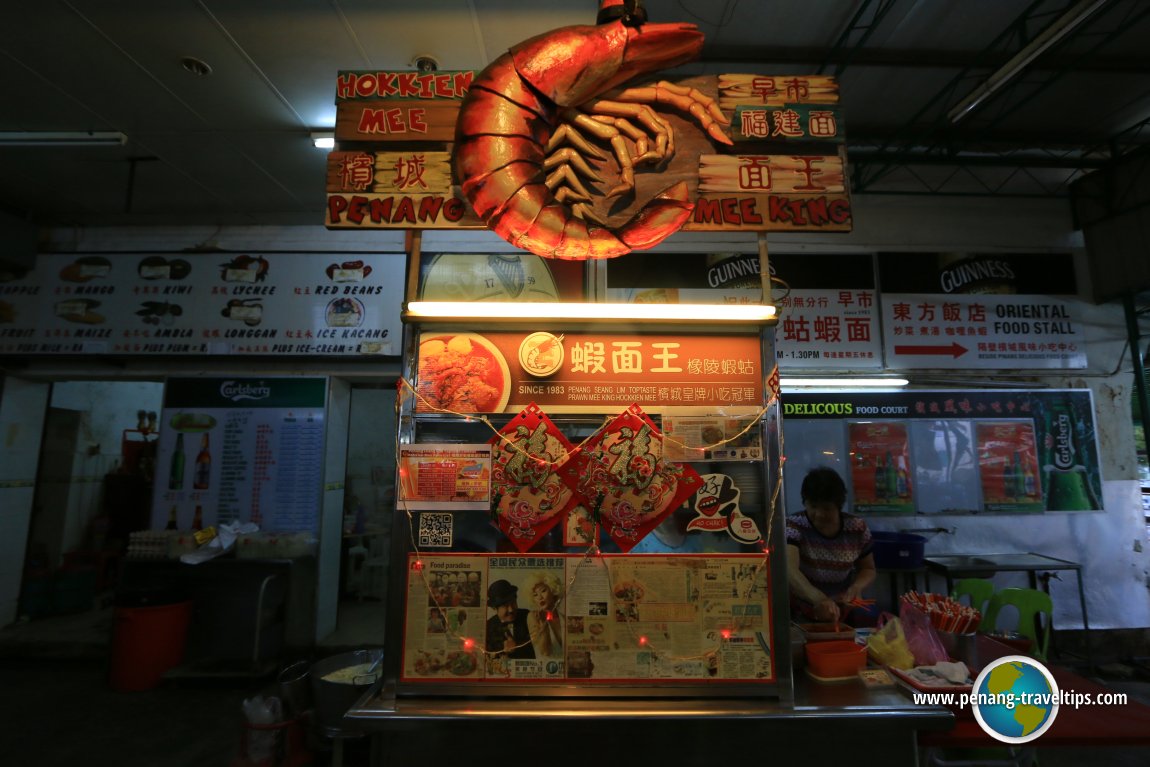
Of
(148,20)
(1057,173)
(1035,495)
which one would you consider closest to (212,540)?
(148,20)

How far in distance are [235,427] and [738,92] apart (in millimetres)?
5408

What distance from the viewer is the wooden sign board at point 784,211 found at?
2219 mm

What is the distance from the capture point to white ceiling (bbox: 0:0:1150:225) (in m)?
3.61

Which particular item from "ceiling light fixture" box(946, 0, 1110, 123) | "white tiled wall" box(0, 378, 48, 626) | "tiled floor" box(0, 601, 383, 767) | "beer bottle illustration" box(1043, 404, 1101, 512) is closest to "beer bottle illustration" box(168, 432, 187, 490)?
"tiled floor" box(0, 601, 383, 767)

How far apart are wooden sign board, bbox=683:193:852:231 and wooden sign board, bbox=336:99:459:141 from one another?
1.15m

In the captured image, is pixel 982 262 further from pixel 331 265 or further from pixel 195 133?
pixel 195 133

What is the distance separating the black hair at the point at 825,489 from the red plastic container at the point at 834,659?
133 cm

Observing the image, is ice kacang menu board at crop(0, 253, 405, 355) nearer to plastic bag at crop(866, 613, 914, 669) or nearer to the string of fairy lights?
the string of fairy lights

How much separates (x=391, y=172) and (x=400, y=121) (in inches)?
9.3

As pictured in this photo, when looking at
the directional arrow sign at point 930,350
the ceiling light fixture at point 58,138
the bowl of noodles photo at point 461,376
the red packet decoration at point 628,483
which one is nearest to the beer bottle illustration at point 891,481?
the directional arrow sign at point 930,350

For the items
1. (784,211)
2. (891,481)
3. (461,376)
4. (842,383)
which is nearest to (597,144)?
(784,211)

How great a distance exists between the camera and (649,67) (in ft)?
7.59

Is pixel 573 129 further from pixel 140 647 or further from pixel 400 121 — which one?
pixel 140 647

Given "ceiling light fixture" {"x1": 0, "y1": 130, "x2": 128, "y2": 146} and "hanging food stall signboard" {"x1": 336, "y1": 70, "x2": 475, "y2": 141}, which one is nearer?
"hanging food stall signboard" {"x1": 336, "y1": 70, "x2": 475, "y2": 141}
